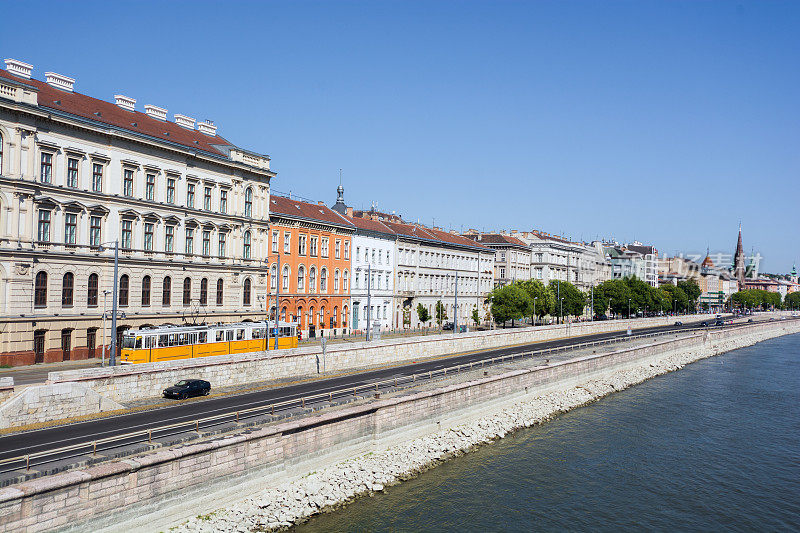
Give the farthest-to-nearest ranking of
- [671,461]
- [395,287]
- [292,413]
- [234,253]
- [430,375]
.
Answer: [395,287] < [234,253] < [430,375] < [671,461] < [292,413]

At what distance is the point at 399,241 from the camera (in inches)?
3858

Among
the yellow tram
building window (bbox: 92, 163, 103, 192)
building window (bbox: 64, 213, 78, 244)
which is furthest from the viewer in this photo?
building window (bbox: 92, 163, 103, 192)

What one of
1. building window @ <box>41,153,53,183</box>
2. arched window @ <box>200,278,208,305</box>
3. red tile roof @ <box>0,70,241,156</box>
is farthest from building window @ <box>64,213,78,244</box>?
arched window @ <box>200,278,208,305</box>

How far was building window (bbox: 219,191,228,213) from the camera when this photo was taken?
66250mm

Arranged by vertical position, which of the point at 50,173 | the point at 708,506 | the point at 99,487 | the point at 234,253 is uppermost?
the point at 50,173

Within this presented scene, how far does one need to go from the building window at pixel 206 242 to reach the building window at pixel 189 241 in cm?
155

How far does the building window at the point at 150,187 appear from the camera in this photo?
58000 millimetres

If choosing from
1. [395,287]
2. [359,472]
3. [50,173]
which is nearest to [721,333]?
[395,287]

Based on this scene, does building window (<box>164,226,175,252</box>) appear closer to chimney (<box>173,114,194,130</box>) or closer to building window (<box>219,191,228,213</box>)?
building window (<box>219,191,228,213</box>)

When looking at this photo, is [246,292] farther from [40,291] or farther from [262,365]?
[40,291]

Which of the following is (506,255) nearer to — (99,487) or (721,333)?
(721,333)

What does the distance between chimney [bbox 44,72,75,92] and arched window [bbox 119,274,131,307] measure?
17841 mm

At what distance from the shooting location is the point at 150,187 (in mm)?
58562

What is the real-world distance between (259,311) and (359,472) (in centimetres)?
3995
